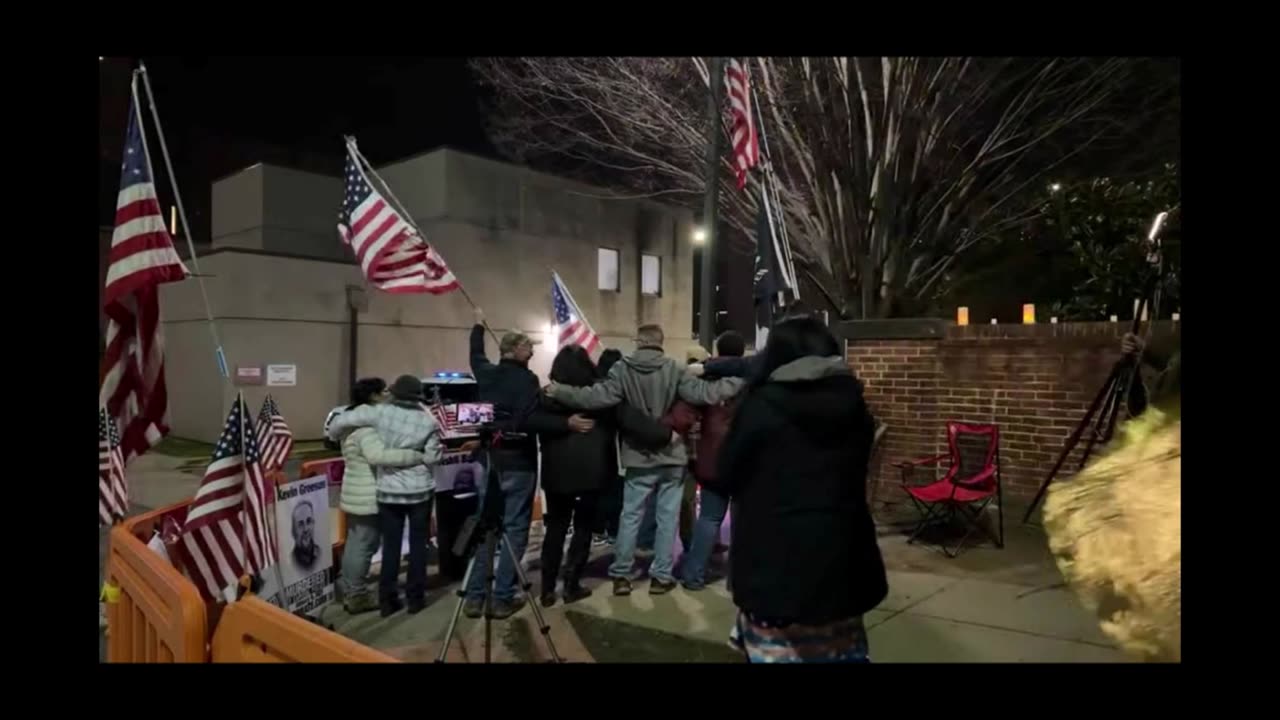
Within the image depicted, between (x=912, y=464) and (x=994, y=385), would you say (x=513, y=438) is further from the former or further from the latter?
(x=994, y=385)

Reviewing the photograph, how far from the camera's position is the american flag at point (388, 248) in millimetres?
5980

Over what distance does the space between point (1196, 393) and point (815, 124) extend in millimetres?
7884

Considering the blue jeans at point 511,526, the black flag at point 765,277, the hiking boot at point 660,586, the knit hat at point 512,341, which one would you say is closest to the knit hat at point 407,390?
the knit hat at point 512,341

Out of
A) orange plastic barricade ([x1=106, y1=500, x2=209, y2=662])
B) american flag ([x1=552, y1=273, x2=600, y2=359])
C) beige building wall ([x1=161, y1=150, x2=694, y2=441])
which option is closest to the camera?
orange plastic barricade ([x1=106, y1=500, x2=209, y2=662])

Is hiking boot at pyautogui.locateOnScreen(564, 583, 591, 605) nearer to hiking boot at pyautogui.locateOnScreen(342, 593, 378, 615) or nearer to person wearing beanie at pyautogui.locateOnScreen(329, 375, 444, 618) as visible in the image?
person wearing beanie at pyautogui.locateOnScreen(329, 375, 444, 618)

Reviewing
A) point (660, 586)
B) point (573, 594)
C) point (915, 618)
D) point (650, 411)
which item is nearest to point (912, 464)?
point (915, 618)

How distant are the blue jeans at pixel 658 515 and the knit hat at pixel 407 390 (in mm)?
1470

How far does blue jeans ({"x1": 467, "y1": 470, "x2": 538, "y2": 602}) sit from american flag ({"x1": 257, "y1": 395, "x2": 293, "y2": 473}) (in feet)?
5.54

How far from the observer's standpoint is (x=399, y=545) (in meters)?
5.18

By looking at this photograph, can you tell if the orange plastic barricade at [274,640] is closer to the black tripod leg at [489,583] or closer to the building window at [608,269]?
the black tripod leg at [489,583]

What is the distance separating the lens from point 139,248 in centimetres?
419

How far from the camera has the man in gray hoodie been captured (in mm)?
5211

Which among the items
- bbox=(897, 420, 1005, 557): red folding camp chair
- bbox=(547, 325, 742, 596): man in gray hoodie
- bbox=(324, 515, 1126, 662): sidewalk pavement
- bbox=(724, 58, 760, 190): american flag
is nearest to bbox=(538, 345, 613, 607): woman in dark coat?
bbox=(547, 325, 742, 596): man in gray hoodie

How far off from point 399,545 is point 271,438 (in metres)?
1.57
